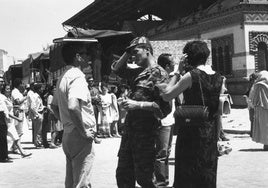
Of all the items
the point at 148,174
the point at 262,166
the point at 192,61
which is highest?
the point at 192,61

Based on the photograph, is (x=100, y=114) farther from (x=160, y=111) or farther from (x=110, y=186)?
(x=160, y=111)

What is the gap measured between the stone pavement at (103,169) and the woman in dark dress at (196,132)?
2409 mm

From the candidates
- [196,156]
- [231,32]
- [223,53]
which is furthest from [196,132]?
[223,53]

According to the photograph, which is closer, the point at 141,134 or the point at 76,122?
the point at 76,122

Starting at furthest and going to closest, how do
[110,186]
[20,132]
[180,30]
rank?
[180,30], [20,132], [110,186]

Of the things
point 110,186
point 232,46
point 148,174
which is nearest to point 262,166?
point 110,186

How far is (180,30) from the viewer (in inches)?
1168

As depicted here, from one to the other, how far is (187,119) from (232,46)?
2092 centimetres

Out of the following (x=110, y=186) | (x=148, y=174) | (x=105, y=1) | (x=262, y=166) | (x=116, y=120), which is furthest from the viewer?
(x=105, y=1)

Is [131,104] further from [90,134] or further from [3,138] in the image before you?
[3,138]

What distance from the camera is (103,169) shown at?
884cm

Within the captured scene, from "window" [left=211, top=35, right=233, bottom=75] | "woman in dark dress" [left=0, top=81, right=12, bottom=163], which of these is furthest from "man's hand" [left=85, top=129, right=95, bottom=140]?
"window" [left=211, top=35, right=233, bottom=75]

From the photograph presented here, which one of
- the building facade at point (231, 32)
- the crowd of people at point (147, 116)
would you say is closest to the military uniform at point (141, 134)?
the crowd of people at point (147, 116)

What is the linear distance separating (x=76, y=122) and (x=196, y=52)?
52.1 inches
